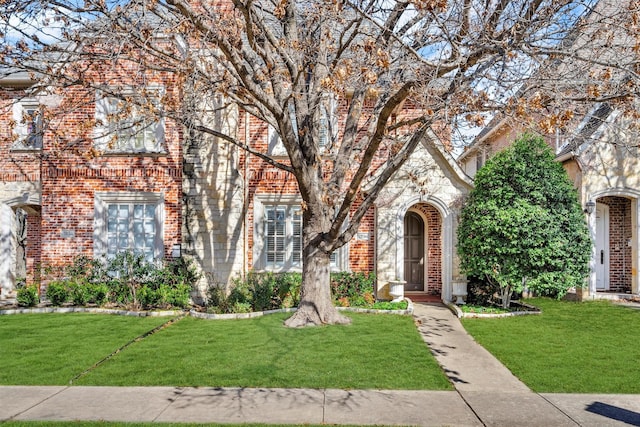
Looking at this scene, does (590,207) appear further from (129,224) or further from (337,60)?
(129,224)

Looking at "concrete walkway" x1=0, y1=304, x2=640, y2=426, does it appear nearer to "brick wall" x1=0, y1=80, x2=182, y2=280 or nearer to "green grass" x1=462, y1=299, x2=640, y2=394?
"green grass" x1=462, y1=299, x2=640, y2=394

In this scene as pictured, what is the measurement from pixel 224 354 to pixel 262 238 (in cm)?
584

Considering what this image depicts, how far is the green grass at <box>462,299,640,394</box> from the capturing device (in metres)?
6.19

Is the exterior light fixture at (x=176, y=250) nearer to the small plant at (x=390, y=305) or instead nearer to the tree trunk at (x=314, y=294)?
the tree trunk at (x=314, y=294)

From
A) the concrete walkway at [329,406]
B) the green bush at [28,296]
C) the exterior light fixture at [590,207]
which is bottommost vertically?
the concrete walkway at [329,406]

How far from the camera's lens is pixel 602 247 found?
553 inches

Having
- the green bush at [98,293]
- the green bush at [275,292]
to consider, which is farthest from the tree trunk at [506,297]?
the green bush at [98,293]

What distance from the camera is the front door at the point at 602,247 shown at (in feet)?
45.8

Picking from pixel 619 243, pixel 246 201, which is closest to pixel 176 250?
pixel 246 201

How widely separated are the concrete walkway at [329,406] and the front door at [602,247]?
9.52 metres

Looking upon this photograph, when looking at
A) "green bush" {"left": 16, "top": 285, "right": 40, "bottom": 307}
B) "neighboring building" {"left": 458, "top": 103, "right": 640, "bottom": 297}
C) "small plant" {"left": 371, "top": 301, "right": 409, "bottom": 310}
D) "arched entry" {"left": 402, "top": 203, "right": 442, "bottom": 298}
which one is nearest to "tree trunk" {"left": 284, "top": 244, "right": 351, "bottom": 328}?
"small plant" {"left": 371, "top": 301, "right": 409, "bottom": 310}

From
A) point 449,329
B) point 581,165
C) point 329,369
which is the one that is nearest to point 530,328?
point 449,329

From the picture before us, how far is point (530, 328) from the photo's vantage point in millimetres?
9461

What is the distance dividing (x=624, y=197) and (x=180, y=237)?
500 inches
